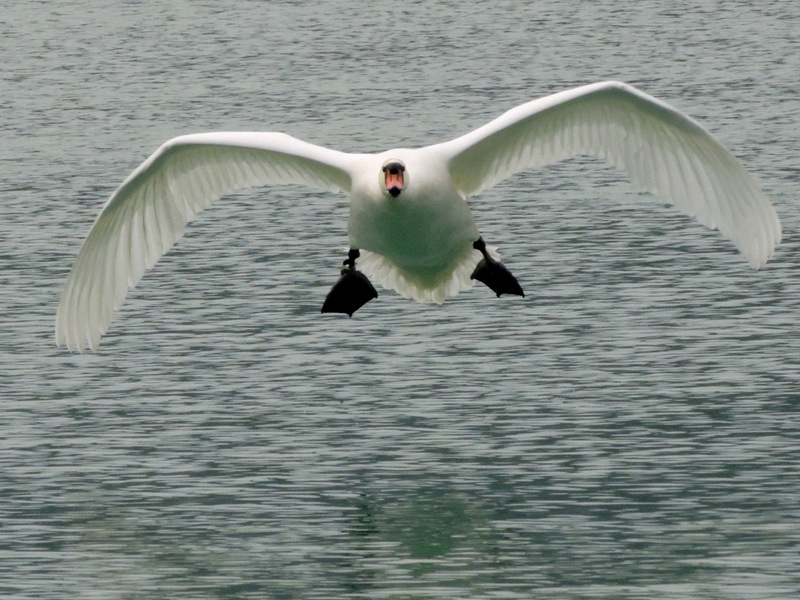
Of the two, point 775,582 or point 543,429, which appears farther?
point 543,429

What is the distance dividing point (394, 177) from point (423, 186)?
32cm

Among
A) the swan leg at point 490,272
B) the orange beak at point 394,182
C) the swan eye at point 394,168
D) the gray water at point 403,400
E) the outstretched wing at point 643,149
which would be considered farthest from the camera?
the swan leg at point 490,272

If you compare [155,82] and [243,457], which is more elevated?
[155,82]

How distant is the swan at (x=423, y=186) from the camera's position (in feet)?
50.2

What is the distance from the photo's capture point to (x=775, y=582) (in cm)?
1377

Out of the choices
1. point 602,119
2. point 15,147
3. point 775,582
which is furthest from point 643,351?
point 15,147

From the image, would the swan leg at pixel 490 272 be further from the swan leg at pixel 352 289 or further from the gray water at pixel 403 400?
the gray water at pixel 403 400

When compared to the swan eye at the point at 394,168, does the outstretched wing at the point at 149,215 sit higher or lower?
lower

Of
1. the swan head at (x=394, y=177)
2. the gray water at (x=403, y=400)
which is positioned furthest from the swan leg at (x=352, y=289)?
the swan head at (x=394, y=177)

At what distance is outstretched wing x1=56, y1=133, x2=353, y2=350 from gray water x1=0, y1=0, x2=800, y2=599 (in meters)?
1.32

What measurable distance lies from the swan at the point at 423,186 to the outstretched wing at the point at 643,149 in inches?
0.4

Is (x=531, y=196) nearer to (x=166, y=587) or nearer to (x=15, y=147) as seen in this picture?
(x=15, y=147)

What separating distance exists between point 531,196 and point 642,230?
2.78 meters

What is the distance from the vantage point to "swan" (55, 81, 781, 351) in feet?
50.2
